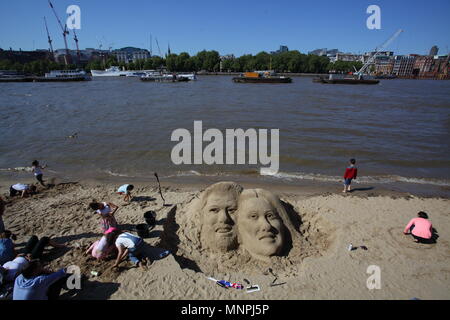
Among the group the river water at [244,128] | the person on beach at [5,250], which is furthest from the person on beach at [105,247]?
the river water at [244,128]

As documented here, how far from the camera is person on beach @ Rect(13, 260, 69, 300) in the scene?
3.83 metres

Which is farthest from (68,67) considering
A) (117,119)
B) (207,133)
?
(207,133)

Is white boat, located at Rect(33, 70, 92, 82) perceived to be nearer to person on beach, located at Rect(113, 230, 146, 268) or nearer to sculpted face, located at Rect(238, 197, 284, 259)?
person on beach, located at Rect(113, 230, 146, 268)

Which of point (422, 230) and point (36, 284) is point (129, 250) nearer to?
point (36, 284)

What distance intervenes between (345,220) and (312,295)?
3144 millimetres

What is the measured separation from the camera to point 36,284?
154 inches

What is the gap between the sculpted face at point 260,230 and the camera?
5.26 m

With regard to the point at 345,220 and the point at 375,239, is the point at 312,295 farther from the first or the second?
the point at 345,220

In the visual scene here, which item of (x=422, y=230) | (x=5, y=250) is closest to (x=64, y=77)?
(x=5, y=250)

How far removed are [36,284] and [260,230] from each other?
3.99 meters

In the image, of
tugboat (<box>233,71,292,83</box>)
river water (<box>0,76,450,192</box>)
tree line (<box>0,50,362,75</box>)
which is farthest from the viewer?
tree line (<box>0,50,362,75</box>)

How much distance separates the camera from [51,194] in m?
9.06

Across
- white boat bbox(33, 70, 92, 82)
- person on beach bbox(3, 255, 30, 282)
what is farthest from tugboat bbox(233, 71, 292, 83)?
person on beach bbox(3, 255, 30, 282)

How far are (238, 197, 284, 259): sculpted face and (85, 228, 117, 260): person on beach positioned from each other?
2.75 metres
